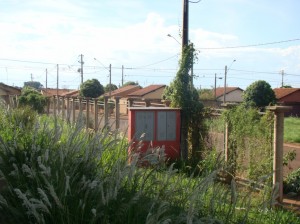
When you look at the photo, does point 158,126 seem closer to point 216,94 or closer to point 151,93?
point 151,93

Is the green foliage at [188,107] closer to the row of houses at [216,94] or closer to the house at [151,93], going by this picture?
the row of houses at [216,94]

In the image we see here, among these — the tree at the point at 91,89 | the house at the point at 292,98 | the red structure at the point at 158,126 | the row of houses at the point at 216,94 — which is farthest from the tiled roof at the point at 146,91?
the red structure at the point at 158,126

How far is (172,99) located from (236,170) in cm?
380

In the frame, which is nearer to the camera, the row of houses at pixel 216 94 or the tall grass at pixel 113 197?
the tall grass at pixel 113 197

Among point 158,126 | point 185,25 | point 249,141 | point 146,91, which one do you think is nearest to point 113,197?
point 249,141

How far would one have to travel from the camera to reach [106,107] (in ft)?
56.3

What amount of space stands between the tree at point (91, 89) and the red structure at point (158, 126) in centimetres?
4611

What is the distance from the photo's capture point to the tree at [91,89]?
57.2 m

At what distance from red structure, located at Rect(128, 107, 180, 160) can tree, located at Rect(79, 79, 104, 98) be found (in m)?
46.1

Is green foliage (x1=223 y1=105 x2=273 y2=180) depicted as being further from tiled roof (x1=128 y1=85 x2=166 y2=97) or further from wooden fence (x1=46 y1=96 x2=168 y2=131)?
tiled roof (x1=128 y1=85 x2=166 y2=97)

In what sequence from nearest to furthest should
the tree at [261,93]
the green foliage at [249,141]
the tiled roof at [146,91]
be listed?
the green foliage at [249,141] → the tree at [261,93] → the tiled roof at [146,91]

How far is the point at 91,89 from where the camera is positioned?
57.5 m

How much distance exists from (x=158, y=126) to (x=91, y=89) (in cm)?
4657

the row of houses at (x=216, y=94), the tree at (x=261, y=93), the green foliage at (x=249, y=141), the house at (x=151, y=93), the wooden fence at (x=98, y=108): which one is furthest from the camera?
the house at (x=151, y=93)
